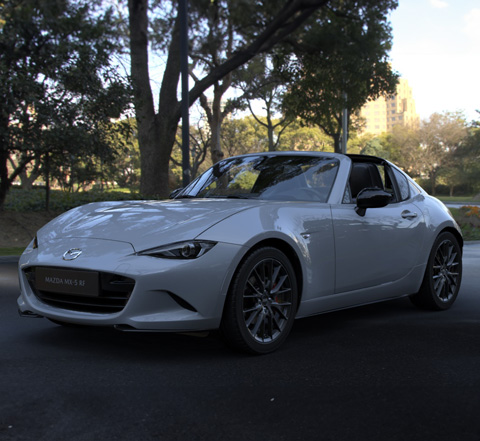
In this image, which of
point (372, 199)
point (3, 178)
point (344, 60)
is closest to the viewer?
point (372, 199)

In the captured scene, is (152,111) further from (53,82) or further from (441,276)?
(441,276)

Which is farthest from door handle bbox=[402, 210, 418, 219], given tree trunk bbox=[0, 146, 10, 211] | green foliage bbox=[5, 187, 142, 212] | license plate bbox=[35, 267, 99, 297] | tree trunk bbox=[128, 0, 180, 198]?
tree trunk bbox=[128, 0, 180, 198]

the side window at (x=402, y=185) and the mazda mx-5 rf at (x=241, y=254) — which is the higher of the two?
the side window at (x=402, y=185)

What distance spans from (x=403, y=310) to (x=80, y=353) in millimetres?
3351

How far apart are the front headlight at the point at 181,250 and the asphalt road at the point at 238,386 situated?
71 centimetres

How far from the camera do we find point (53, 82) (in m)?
13.4

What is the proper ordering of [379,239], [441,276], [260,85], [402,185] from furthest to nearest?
[260,85] < [441,276] < [402,185] < [379,239]

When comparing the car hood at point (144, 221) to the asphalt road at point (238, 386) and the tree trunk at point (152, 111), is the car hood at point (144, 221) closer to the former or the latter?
the asphalt road at point (238, 386)

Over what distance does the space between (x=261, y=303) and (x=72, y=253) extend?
1.27 m

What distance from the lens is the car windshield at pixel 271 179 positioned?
4922 mm

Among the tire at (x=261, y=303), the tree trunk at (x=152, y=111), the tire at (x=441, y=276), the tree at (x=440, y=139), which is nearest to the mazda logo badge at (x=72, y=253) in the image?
the tire at (x=261, y=303)

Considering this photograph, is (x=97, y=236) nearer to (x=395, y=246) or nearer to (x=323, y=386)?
(x=323, y=386)

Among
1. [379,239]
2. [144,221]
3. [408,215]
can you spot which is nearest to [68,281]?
[144,221]

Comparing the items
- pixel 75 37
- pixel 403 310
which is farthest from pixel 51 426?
pixel 75 37
